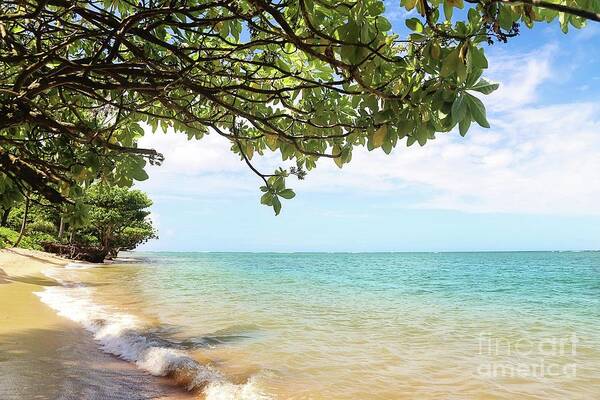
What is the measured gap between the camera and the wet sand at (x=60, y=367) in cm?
512

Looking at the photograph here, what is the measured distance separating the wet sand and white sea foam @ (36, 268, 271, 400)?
22 centimetres

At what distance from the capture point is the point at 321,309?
47.2 feet

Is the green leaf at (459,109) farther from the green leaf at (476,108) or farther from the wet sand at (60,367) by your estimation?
the wet sand at (60,367)

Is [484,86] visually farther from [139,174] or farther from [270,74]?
[139,174]

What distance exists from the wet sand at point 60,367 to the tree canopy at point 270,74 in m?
2.72

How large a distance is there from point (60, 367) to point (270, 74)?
16.3 feet

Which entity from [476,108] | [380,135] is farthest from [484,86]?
[380,135]

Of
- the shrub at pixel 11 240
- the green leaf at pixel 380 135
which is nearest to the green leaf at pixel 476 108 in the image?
the green leaf at pixel 380 135

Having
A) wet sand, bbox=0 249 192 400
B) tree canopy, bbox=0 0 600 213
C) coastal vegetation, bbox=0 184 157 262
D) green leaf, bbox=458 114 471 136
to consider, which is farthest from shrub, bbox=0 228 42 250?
green leaf, bbox=458 114 471 136

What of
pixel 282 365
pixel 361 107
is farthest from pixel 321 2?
pixel 282 365

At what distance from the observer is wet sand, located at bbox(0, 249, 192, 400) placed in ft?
16.8

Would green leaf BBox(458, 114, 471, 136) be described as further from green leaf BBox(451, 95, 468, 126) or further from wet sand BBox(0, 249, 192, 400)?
wet sand BBox(0, 249, 192, 400)

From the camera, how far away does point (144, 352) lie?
24.0 feet

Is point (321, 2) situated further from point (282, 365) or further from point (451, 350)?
point (451, 350)
